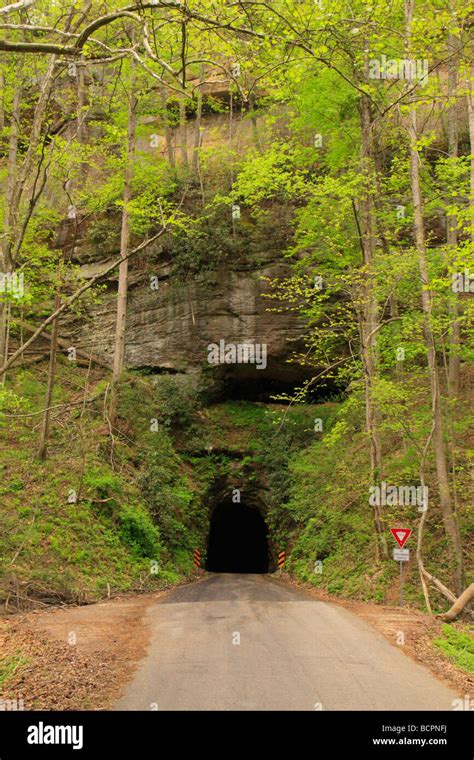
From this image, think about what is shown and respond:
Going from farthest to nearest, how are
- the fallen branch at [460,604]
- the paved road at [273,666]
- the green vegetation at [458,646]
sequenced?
the fallen branch at [460,604]
the green vegetation at [458,646]
the paved road at [273,666]

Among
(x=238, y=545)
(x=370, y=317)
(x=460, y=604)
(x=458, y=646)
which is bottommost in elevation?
(x=238, y=545)

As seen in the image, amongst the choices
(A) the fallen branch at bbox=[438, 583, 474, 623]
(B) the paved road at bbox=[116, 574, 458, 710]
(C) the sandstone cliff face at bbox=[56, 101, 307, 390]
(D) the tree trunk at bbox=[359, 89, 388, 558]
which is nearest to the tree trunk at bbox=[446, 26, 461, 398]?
(D) the tree trunk at bbox=[359, 89, 388, 558]

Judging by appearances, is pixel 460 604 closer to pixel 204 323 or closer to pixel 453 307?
pixel 453 307

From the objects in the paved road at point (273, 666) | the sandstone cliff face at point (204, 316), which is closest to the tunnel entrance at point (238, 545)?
the sandstone cliff face at point (204, 316)

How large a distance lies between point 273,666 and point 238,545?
25137 mm

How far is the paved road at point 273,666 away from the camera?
5.82m

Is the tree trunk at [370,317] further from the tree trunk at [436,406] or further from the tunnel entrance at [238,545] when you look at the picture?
the tunnel entrance at [238,545]

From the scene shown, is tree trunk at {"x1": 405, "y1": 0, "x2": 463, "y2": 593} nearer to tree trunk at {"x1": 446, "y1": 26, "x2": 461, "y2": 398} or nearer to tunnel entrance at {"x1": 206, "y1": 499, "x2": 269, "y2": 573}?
tree trunk at {"x1": 446, "y1": 26, "x2": 461, "y2": 398}

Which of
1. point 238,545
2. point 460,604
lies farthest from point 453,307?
point 238,545

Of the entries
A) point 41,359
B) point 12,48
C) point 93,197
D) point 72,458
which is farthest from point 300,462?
point 12,48

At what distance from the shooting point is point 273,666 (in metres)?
7.06

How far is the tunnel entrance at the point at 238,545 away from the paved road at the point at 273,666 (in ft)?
59.9

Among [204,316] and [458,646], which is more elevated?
[204,316]
